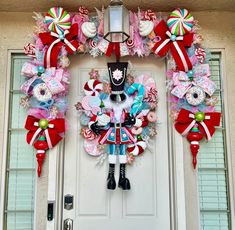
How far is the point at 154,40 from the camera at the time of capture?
2.62 meters

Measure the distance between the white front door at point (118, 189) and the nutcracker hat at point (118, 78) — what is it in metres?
0.32

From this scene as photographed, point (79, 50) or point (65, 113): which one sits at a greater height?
point (79, 50)

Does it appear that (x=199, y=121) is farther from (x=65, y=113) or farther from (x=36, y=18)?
(x=36, y=18)

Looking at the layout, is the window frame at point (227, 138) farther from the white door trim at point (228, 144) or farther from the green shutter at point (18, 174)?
the green shutter at point (18, 174)

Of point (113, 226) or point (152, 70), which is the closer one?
point (113, 226)

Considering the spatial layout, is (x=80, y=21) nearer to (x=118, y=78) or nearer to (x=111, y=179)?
(x=118, y=78)

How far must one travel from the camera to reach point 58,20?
2598mm

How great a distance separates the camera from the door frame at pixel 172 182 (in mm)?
2430

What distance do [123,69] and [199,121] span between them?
77 centimetres

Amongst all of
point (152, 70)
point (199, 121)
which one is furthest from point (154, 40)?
point (199, 121)

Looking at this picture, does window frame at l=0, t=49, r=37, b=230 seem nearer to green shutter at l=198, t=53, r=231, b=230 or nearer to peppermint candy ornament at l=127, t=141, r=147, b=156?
peppermint candy ornament at l=127, t=141, r=147, b=156

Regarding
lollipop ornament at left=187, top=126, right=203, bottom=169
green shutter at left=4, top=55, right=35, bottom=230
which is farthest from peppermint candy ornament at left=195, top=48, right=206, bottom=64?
green shutter at left=4, top=55, right=35, bottom=230

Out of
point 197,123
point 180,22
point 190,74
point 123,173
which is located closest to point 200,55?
point 190,74

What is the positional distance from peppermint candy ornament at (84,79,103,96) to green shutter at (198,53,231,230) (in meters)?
1.00
